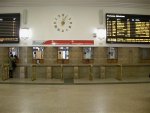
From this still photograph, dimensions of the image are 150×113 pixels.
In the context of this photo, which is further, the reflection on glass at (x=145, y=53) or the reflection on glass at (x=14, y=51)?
the reflection on glass at (x=145, y=53)

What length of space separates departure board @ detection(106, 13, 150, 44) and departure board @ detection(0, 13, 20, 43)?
4.53 metres

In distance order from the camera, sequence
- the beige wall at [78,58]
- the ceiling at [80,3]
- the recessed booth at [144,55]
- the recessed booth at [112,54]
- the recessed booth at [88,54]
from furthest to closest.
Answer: the recessed booth at [144,55], the recessed booth at [112,54], the recessed booth at [88,54], the beige wall at [78,58], the ceiling at [80,3]

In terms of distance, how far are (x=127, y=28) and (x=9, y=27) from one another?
5928 millimetres

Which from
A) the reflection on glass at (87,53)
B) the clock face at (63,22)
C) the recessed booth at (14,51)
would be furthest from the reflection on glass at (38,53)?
the reflection on glass at (87,53)

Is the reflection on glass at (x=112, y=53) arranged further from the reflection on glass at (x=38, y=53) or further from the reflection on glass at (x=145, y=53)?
the reflection on glass at (x=38, y=53)

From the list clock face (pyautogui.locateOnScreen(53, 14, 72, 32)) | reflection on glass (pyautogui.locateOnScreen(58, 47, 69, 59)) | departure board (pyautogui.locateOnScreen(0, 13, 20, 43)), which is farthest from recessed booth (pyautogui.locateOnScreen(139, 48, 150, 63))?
departure board (pyautogui.locateOnScreen(0, 13, 20, 43))

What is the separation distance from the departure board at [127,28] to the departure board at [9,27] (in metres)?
4.53

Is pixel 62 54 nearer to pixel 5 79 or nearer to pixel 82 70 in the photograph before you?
pixel 82 70

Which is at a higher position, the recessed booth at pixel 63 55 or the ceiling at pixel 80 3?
the ceiling at pixel 80 3

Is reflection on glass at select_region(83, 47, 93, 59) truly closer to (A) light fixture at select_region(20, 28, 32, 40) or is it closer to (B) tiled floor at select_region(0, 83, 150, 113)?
(A) light fixture at select_region(20, 28, 32, 40)

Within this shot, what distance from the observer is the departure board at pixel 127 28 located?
11625 mm

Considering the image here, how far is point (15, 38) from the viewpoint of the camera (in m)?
11.5

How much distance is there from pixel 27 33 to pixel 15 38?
650mm

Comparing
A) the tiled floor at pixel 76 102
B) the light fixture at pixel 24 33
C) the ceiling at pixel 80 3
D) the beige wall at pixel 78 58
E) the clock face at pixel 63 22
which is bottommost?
the tiled floor at pixel 76 102
